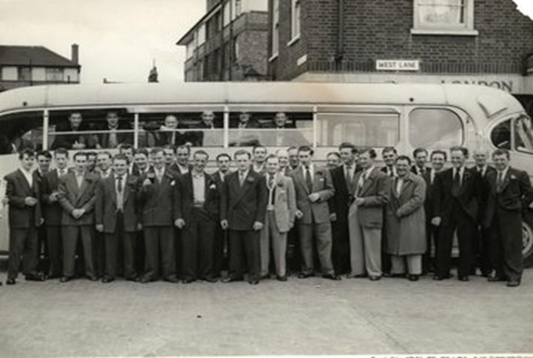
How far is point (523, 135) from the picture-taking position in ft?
31.8

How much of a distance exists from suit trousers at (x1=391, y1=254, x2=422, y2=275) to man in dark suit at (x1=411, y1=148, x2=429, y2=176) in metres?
1.01

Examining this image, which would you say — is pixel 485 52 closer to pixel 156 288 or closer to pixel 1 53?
pixel 156 288

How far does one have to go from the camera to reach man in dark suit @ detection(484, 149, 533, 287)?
8.20 metres

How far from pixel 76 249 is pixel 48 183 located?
797 mm

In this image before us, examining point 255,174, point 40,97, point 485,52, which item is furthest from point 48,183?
point 485,52

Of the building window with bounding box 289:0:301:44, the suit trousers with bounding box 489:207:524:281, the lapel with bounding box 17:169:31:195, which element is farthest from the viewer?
the building window with bounding box 289:0:301:44

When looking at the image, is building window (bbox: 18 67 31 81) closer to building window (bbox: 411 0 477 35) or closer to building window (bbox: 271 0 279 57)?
building window (bbox: 411 0 477 35)

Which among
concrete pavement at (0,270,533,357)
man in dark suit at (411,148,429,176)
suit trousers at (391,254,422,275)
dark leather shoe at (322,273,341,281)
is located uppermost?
man in dark suit at (411,148,429,176)

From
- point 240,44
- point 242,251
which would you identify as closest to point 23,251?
point 242,251

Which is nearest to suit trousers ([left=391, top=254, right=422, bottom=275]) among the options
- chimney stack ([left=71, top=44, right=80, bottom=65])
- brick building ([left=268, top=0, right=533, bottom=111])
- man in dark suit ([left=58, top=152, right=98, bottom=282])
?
man in dark suit ([left=58, top=152, right=98, bottom=282])

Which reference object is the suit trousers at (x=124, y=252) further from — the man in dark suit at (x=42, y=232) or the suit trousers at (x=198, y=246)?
the man in dark suit at (x=42, y=232)

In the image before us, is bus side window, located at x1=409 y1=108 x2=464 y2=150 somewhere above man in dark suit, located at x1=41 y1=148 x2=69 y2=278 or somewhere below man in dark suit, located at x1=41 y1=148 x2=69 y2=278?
above

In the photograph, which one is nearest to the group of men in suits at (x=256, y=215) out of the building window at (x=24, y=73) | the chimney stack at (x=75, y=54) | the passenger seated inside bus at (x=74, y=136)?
the passenger seated inside bus at (x=74, y=136)

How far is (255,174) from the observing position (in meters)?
8.32
